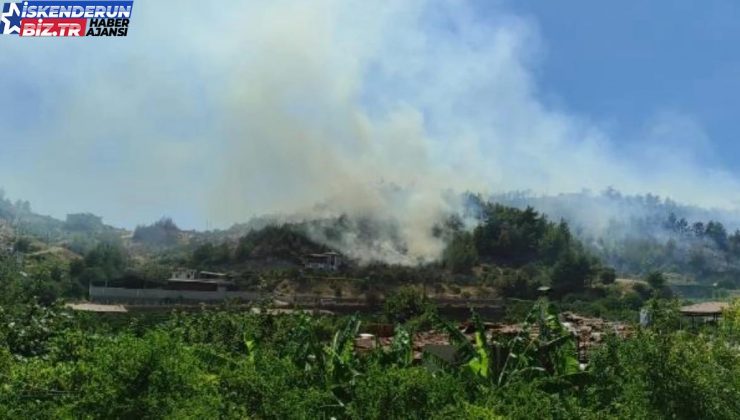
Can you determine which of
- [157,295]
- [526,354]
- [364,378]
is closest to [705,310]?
[526,354]

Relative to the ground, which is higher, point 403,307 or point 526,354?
point 526,354

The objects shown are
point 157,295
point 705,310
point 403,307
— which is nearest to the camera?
point 705,310

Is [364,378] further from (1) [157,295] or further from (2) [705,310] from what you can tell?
(1) [157,295]

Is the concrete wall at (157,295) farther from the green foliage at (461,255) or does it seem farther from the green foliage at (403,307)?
the green foliage at (461,255)

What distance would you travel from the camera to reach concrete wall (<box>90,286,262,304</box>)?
85.9 meters

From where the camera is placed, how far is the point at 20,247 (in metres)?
136

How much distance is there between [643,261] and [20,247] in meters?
134

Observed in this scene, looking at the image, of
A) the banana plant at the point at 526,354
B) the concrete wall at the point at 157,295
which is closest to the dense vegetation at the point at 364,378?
the banana plant at the point at 526,354

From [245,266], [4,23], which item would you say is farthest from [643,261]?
[4,23]

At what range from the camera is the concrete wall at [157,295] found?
8594cm

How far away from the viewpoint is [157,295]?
288 ft

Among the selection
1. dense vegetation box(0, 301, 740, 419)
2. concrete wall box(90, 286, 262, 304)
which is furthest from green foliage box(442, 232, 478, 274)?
dense vegetation box(0, 301, 740, 419)

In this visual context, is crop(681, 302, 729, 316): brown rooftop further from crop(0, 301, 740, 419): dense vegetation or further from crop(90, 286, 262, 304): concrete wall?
crop(90, 286, 262, 304): concrete wall

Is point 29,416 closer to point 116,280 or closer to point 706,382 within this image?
point 706,382
